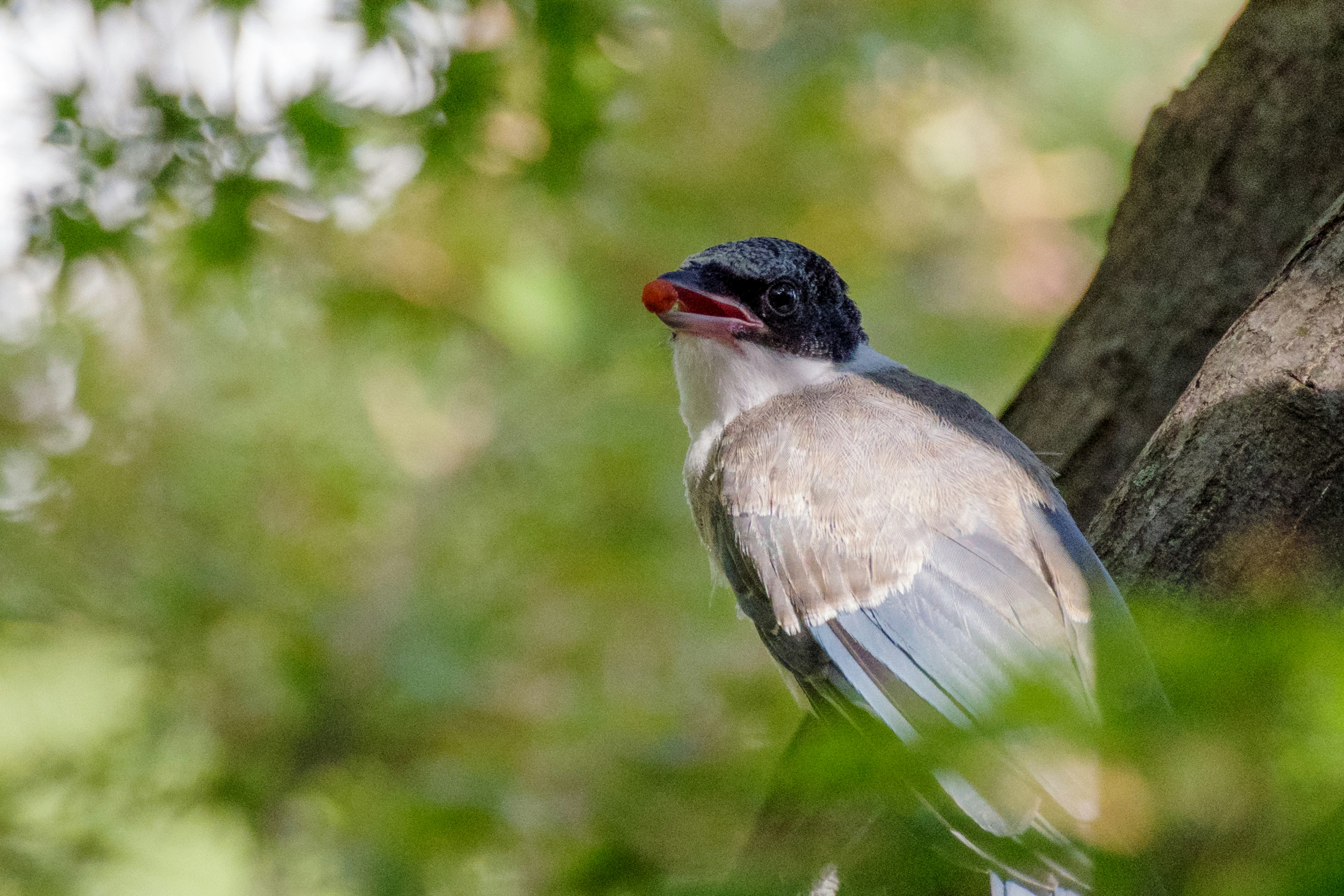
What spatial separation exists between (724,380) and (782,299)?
0.23 metres

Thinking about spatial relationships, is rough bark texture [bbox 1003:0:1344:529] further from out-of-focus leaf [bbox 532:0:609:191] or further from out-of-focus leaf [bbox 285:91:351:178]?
out-of-focus leaf [bbox 285:91:351:178]

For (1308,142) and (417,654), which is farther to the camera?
(417,654)

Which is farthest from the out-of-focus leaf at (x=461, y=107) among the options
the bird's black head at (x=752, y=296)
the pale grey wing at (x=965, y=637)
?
the pale grey wing at (x=965, y=637)

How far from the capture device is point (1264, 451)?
1.69 metres

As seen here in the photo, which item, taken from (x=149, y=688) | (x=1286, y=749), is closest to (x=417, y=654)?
(x=149, y=688)

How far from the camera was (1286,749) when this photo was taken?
0.73 metres

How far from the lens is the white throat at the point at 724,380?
8.45ft

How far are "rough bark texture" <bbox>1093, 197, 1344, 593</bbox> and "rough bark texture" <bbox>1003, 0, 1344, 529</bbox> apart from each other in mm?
594

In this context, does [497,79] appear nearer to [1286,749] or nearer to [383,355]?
[383,355]

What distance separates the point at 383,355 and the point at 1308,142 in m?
2.93

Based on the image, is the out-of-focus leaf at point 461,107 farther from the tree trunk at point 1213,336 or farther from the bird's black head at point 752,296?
the tree trunk at point 1213,336

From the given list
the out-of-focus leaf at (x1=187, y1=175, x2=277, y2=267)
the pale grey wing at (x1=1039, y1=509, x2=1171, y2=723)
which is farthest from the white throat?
the pale grey wing at (x1=1039, y1=509, x2=1171, y2=723)

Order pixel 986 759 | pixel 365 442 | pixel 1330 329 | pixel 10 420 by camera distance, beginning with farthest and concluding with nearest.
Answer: pixel 365 442
pixel 10 420
pixel 1330 329
pixel 986 759

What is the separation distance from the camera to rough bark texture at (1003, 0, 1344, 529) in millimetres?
Answer: 2352
